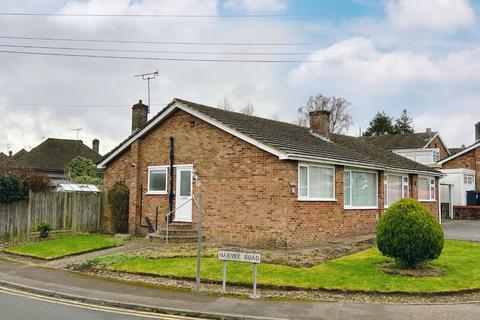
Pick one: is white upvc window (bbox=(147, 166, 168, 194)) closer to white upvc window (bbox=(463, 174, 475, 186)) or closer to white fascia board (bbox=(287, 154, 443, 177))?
white fascia board (bbox=(287, 154, 443, 177))

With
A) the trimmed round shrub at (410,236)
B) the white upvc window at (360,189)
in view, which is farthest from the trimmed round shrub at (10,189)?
the trimmed round shrub at (410,236)

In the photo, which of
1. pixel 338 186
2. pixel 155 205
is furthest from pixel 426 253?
pixel 155 205

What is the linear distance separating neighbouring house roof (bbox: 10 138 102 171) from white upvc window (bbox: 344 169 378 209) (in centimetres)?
3223

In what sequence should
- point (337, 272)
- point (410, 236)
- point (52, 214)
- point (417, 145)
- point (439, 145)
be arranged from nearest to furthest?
point (410, 236)
point (337, 272)
point (52, 214)
point (417, 145)
point (439, 145)

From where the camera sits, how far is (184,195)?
742 inches

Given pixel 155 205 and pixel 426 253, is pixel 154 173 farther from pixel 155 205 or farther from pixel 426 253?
pixel 426 253

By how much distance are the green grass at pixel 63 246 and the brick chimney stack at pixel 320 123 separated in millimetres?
10918

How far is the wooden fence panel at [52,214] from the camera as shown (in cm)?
1953

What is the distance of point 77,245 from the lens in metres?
17.2

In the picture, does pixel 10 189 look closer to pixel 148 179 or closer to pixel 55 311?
pixel 148 179

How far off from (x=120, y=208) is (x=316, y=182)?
9.42 meters

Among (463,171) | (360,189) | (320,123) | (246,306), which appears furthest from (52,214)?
(463,171)

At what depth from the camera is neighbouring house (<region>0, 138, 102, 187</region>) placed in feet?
142

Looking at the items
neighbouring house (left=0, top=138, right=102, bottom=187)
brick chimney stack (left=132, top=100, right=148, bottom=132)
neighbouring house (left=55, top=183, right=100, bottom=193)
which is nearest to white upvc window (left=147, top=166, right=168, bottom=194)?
brick chimney stack (left=132, top=100, right=148, bottom=132)
